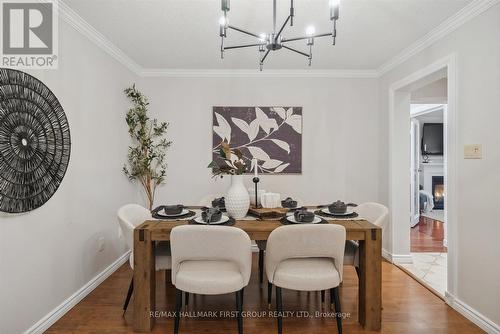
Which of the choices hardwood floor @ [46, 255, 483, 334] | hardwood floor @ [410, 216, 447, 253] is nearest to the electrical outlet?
hardwood floor @ [46, 255, 483, 334]

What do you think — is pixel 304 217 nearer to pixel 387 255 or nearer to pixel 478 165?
pixel 478 165

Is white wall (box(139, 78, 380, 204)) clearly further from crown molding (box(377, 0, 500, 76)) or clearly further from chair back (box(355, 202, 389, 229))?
chair back (box(355, 202, 389, 229))

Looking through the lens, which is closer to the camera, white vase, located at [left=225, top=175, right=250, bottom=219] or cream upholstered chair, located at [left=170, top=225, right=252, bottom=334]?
cream upholstered chair, located at [left=170, top=225, right=252, bottom=334]

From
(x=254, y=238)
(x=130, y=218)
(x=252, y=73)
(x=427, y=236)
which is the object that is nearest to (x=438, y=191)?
(x=427, y=236)

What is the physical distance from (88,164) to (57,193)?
49 centimetres

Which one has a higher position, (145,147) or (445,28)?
(445,28)

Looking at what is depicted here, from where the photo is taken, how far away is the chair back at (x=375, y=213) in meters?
2.33

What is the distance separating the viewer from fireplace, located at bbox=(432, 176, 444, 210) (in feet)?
23.3

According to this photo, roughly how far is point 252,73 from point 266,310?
291 cm

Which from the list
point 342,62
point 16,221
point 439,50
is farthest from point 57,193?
point 439,50

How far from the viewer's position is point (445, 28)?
99.6 inches

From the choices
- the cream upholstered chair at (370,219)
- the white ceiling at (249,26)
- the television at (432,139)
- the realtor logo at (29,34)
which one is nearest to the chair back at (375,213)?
the cream upholstered chair at (370,219)

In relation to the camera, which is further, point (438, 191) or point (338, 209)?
point (438, 191)

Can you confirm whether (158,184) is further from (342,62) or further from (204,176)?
(342,62)
